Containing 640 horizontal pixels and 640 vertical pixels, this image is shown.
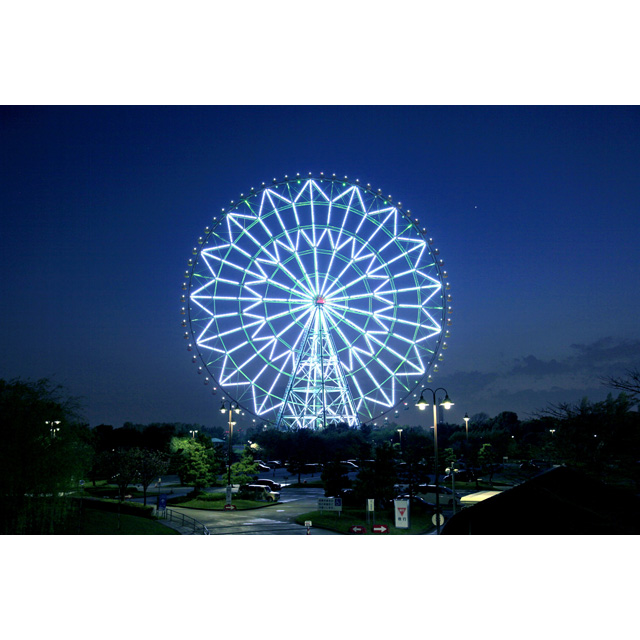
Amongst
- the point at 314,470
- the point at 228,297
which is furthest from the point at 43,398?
the point at 314,470

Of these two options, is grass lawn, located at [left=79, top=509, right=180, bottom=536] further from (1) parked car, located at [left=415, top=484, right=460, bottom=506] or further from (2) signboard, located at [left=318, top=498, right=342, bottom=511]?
(1) parked car, located at [left=415, top=484, right=460, bottom=506]

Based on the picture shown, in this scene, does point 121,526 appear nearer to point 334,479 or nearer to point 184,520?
point 184,520

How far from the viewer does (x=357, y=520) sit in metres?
21.6

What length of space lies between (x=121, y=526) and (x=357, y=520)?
28.8 feet

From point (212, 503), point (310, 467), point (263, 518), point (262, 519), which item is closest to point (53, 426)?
point (262, 519)

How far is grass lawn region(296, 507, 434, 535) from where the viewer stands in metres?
19.6

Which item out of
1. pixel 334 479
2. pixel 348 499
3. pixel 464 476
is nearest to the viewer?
pixel 348 499

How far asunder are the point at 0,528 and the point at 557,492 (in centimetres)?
1494

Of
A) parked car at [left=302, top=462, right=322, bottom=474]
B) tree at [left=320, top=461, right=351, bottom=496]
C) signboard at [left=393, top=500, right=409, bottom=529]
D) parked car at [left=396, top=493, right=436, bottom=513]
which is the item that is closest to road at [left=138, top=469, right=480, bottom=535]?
parked car at [left=396, top=493, right=436, bottom=513]

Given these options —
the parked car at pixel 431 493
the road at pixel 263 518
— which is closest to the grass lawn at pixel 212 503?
the road at pixel 263 518

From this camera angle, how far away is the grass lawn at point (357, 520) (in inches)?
773

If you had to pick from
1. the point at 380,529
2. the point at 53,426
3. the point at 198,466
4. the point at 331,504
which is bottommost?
the point at 380,529

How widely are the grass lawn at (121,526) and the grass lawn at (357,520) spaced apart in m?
5.47

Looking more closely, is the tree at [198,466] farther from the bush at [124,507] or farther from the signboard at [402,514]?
the signboard at [402,514]
